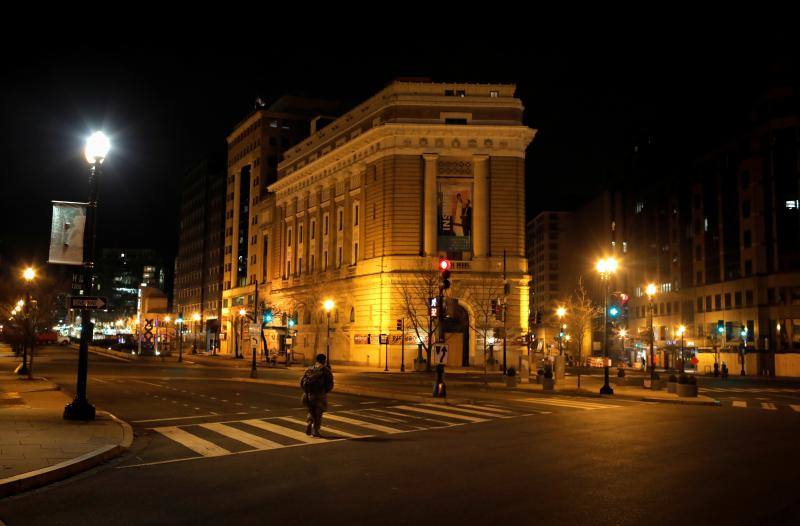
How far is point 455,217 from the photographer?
74625 millimetres

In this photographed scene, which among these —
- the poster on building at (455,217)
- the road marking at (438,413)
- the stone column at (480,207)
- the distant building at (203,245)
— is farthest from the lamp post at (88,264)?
the distant building at (203,245)

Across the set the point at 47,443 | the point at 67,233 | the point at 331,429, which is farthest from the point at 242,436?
the point at 67,233

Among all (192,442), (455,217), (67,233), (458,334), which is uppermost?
(455,217)

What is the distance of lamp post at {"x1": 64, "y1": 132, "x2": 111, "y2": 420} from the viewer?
63.3 feet

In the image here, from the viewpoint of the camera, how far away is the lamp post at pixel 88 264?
19.3 meters

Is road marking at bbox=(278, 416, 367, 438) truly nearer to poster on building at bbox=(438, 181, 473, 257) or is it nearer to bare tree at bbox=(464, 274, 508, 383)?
bare tree at bbox=(464, 274, 508, 383)

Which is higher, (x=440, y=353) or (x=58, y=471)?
(x=440, y=353)

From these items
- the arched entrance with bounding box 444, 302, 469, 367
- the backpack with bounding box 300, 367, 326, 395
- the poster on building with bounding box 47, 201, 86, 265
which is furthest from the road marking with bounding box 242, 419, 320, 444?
the arched entrance with bounding box 444, 302, 469, 367

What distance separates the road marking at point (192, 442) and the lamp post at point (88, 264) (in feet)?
6.52

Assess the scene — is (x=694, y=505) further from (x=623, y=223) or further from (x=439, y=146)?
(x=623, y=223)

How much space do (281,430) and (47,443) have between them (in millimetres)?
5988

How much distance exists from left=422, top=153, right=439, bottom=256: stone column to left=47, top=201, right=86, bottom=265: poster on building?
55546 mm

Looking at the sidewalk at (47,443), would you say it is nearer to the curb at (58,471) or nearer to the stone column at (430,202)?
the curb at (58,471)

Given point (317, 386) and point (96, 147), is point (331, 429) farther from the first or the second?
point (96, 147)
